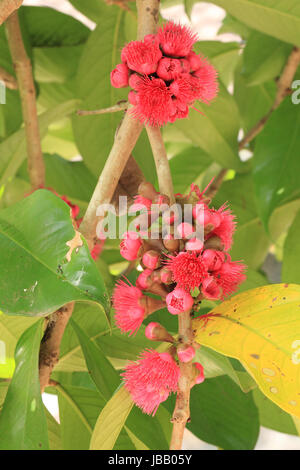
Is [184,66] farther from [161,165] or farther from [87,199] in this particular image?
[87,199]

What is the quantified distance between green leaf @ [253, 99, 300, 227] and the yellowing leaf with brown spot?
0.96ft

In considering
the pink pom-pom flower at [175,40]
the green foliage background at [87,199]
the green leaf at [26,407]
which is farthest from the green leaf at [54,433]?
the pink pom-pom flower at [175,40]

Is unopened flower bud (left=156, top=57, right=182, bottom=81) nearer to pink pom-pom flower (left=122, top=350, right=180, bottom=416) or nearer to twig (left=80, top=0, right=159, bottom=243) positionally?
twig (left=80, top=0, right=159, bottom=243)

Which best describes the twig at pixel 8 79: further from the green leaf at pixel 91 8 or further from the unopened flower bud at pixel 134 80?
the unopened flower bud at pixel 134 80

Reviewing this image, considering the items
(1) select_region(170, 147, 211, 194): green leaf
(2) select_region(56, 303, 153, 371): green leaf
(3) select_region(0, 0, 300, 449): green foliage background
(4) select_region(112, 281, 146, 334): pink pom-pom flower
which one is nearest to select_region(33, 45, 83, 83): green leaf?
(3) select_region(0, 0, 300, 449): green foliage background

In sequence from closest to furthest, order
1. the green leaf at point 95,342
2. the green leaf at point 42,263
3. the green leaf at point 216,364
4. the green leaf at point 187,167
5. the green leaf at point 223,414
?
the green leaf at point 42,263, the green leaf at point 216,364, the green leaf at point 95,342, the green leaf at point 223,414, the green leaf at point 187,167

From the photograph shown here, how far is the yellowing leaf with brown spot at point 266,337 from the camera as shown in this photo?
374 millimetres

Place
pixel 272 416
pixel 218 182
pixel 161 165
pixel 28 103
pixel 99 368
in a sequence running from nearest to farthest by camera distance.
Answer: pixel 161 165
pixel 99 368
pixel 28 103
pixel 272 416
pixel 218 182

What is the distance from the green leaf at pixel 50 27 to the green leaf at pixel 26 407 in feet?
1.61

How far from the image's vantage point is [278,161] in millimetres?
719

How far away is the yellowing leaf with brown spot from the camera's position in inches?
14.7

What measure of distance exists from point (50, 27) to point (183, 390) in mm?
568

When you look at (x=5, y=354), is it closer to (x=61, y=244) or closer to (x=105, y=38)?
(x=61, y=244)

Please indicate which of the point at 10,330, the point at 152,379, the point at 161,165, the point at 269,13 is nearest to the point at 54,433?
the point at 10,330
